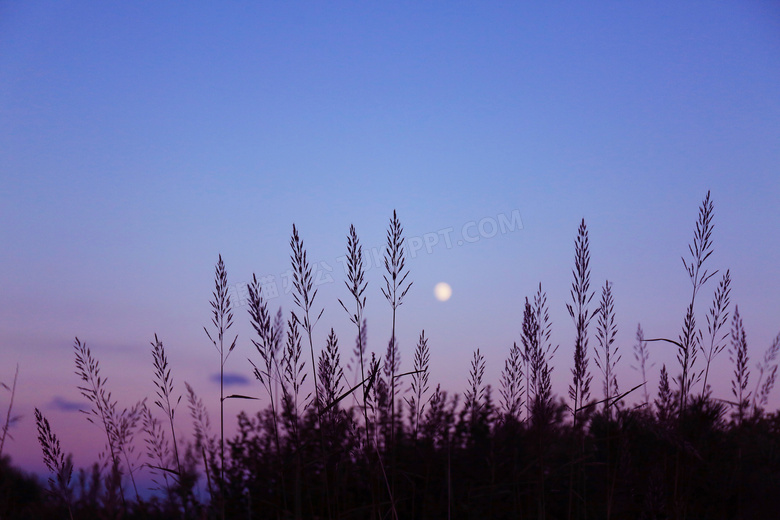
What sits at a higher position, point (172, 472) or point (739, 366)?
point (739, 366)

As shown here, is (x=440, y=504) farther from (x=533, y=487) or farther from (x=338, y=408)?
(x=338, y=408)

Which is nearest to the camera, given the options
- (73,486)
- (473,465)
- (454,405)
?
(73,486)

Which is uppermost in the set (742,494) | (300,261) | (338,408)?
(300,261)

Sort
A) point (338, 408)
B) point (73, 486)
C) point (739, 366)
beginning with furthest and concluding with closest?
point (739, 366) → point (338, 408) → point (73, 486)

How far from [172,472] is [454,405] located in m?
2.48

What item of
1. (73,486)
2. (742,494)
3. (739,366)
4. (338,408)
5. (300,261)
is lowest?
(742,494)

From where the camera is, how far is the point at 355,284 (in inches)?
118

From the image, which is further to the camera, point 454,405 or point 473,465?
point 454,405

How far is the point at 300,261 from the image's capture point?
3.03 metres

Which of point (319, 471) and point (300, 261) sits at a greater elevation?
point (300, 261)

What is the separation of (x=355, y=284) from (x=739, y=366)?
3.43 metres

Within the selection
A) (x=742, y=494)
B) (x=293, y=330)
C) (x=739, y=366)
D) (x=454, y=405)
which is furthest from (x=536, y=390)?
(x=742, y=494)

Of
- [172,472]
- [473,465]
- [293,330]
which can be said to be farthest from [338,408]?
[473,465]

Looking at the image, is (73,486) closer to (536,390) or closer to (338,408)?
(338,408)
